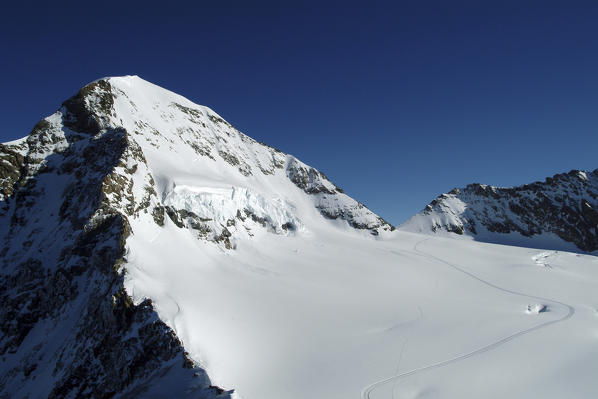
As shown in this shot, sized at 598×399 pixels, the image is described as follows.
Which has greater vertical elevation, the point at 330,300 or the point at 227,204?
the point at 227,204

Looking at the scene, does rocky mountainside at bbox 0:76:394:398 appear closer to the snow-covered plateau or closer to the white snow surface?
the snow-covered plateau

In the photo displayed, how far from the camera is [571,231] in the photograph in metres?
78.4

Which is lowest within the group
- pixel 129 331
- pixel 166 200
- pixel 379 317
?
pixel 129 331

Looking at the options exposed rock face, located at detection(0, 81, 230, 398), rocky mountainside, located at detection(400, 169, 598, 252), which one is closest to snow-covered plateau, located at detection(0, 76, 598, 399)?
exposed rock face, located at detection(0, 81, 230, 398)

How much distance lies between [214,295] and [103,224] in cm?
1044

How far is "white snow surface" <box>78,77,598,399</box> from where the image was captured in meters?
21.2

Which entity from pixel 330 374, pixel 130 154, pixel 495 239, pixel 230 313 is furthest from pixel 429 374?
pixel 495 239

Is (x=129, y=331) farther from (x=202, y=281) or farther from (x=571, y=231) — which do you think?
(x=571, y=231)

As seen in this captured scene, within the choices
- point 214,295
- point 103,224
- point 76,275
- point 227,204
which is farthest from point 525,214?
point 76,275

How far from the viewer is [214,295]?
2719 centimetres

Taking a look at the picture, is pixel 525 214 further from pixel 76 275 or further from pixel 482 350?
pixel 76 275

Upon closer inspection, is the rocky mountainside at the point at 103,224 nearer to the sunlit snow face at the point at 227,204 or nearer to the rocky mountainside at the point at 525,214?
the sunlit snow face at the point at 227,204

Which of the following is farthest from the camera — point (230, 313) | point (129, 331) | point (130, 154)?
point (130, 154)

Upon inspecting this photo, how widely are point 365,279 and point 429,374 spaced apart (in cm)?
1599
